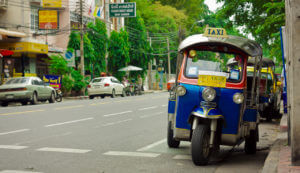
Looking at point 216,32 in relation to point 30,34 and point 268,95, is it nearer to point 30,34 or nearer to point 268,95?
point 268,95

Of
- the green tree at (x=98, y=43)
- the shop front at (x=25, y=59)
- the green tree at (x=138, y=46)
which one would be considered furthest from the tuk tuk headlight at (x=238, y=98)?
the green tree at (x=138, y=46)

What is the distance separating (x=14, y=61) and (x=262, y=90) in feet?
75.6

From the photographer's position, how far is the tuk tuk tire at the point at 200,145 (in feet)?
23.5

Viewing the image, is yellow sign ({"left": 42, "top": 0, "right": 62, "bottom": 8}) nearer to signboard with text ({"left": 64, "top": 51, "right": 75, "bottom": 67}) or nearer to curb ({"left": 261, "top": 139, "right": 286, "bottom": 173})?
signboard with text ({"left": 64, "top": 51, "right": 75, "bottom": 67})

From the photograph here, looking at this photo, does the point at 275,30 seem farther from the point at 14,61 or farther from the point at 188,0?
the point at 188,0

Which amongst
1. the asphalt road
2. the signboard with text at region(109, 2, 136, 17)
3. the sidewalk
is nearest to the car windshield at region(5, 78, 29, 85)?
the asphalt road

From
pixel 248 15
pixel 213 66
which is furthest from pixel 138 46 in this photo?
pixel 213 66

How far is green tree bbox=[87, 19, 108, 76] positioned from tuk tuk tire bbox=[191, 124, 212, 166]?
3472 cm

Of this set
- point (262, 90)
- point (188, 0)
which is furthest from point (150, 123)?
point (188, 0)

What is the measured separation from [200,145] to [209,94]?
0.90 m

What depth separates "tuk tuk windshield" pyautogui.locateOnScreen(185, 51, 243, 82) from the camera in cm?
791

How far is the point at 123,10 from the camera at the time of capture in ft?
140

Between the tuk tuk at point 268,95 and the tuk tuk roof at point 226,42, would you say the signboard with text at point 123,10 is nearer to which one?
the tuk tuk at point 268,95

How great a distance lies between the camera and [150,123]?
13.9 meters
